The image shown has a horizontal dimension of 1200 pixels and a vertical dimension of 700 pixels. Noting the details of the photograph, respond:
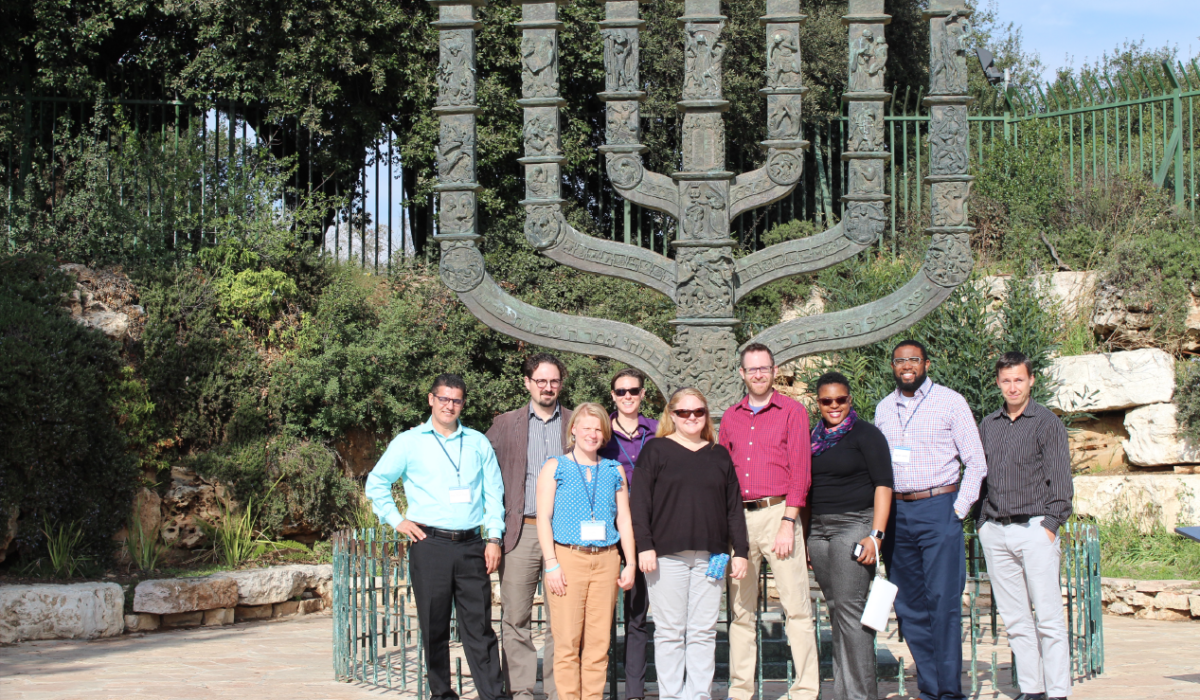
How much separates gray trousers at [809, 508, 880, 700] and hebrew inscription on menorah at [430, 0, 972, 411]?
1.16m

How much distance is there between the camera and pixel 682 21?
5.45 m

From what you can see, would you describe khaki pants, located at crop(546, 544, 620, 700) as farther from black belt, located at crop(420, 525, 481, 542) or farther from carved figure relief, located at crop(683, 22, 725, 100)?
carved figure relief, located at crop(683, 22, 725, 100)

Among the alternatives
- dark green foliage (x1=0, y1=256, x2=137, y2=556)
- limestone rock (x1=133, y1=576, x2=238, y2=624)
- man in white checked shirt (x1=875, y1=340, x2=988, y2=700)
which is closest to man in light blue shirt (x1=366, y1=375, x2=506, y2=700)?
man in white checked shirt (x1=875, y1=340, x2=988, y2=700)

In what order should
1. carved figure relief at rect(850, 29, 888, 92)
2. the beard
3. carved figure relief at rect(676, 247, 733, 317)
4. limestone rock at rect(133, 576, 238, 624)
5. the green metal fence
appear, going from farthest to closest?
limestone rock at rect(133, 576, 238, 624) → carved figure relief at rect(850, 29, 888, 92) → carved figure relief at rect(676, 247, 733, 317) → the green metal fence → the beard

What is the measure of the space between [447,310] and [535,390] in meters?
5.62

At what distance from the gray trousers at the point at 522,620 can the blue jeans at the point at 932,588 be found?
150 cm

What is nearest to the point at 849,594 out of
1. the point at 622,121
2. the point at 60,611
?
the point at 622,121

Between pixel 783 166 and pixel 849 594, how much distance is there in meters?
2.22

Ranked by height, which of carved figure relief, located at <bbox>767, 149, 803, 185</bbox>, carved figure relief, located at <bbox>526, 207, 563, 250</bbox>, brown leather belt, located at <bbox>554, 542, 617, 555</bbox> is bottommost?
brown leather belt, located at <bbox>554, 542, 617, 555</bbox>

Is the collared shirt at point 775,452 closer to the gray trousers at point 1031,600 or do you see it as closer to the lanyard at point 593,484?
the lanyard at point 593,484

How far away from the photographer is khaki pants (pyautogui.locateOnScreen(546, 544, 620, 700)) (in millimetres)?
4180

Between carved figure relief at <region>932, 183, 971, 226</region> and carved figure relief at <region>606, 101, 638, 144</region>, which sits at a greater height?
carved figure relief at <region>606, 101, 638, 144</region>

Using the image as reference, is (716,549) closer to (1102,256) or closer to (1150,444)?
(1150,444)

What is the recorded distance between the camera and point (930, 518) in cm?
440
